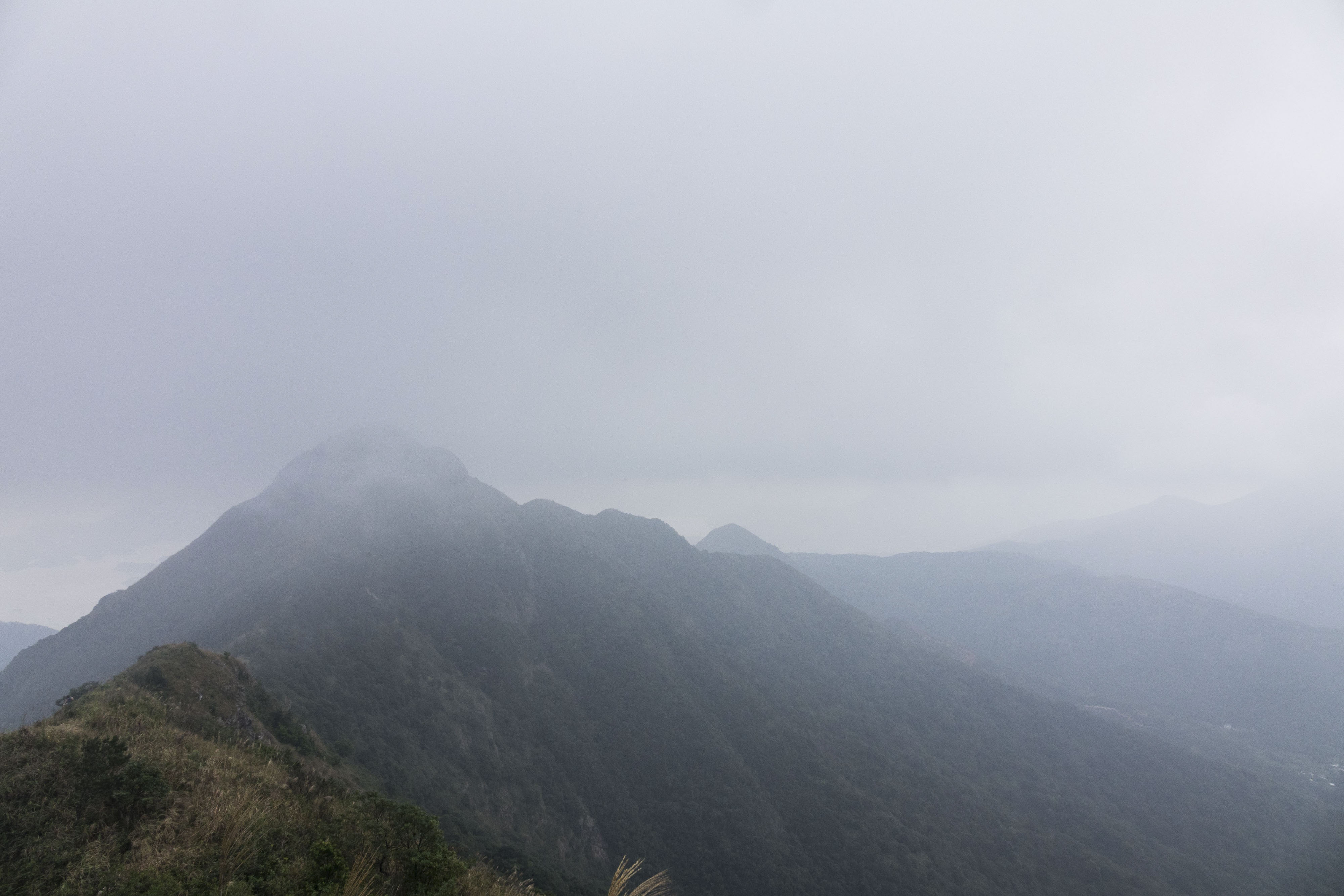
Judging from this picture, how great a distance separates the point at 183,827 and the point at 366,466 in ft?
469

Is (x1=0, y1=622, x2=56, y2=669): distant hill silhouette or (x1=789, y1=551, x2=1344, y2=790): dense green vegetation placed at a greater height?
(x1=0, y1=622, x2=56, y2=669): distant hill silhouette

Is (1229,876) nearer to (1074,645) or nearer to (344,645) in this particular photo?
(344,645)

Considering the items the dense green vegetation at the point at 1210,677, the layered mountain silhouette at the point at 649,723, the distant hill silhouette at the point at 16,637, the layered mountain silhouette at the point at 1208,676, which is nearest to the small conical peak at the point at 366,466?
the layered mountain silhouette at the point at 649,723

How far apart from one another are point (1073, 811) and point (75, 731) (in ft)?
389

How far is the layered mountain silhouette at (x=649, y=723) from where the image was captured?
61.7m

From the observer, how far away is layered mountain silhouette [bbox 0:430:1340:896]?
61.7 metres

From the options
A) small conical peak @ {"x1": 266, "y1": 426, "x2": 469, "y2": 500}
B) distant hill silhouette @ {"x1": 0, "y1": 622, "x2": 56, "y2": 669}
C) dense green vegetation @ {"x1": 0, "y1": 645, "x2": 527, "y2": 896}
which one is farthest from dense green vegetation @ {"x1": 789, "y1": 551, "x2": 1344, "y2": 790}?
distant hill silhouette @ {"x1": 0, "y1": 622, "x2": 56, "y2": 669}

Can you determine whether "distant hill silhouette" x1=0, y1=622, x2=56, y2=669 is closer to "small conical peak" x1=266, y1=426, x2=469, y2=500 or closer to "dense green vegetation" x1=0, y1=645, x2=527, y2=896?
"small conical peak" x1=266, y1=426, x2=469, y2=500

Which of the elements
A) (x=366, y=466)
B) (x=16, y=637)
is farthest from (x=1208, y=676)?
(x=16, y=637)

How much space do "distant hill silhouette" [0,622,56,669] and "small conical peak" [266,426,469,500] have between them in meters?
118

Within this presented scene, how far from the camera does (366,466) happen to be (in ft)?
436

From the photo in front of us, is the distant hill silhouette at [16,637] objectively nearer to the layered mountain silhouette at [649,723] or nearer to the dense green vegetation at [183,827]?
the layered mountain silhouette at [649,723]

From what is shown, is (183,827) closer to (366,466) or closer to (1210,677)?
(366,466)

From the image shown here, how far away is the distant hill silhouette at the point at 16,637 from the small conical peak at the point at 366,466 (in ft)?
387
